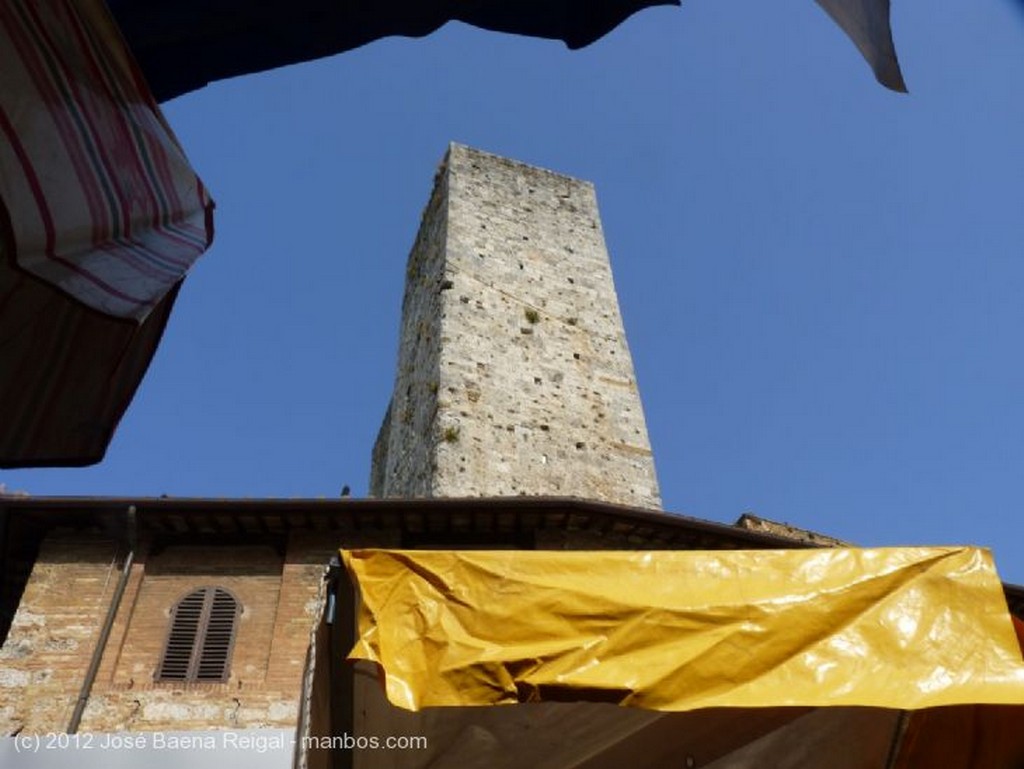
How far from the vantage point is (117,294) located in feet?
7.30

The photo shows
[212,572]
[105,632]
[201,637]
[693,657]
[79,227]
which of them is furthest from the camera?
[212,572]

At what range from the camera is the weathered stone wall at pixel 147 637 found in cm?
734

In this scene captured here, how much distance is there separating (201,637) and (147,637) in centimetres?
52

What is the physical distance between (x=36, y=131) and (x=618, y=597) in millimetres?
2251

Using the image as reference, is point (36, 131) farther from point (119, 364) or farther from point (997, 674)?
point (997, 674)

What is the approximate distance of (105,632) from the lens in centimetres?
777

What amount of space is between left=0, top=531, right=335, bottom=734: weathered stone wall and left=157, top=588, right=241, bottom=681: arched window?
0.25 ft

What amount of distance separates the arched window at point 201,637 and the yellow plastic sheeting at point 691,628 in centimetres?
532

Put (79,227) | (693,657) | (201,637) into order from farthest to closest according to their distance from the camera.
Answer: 1. (201,637)
2. (693,657)
3. (79,227)

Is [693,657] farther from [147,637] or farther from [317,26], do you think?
[147,637]

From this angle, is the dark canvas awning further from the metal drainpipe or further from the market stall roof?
the metal drainpipe

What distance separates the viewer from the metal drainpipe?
283 inches

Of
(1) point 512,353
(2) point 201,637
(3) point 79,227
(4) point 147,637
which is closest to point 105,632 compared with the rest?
(4) point 147,637

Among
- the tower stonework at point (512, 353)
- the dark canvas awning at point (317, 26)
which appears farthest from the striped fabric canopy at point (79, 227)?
the tower stonework at point (512, 353)
